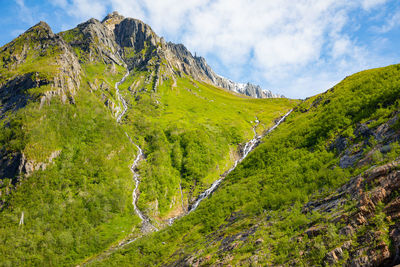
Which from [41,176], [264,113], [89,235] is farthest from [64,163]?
[264,113]

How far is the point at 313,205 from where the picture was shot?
23.1 meters

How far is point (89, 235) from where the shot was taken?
66312 mm

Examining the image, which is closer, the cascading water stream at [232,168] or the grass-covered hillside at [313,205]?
the grass-covered hillside at [313,205]

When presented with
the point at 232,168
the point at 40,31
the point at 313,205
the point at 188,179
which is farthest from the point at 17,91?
the point at 313,205

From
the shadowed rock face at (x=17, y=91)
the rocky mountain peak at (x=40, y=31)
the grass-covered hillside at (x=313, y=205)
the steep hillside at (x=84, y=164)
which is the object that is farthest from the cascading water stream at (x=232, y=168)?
the rocky mountain peak at (x=40, y=31)

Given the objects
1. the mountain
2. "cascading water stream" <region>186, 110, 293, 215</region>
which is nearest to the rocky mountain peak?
the mountain

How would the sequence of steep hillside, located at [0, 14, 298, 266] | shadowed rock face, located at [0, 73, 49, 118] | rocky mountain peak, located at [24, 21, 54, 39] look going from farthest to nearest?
rocky mountain peak, located at [24, 21, 54, 39] → shadowed rock face, located at [0, 73, 49, 118] → steep hillside, located at [0, 14, 298, 266]

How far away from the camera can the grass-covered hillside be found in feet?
45.9

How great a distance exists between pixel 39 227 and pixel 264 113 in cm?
15851

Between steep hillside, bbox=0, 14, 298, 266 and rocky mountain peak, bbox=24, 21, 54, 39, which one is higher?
rocky mountain peak, bbox=24, 21, 54, 39

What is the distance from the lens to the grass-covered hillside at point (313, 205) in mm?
14000

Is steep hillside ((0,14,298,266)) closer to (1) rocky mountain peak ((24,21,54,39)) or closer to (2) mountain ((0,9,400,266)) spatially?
(2) mountain ((0,9,400,266))

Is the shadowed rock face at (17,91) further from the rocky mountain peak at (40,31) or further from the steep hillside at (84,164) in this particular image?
the rocky mountain peak at (40,31)

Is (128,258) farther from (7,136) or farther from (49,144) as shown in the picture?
(7,136)
